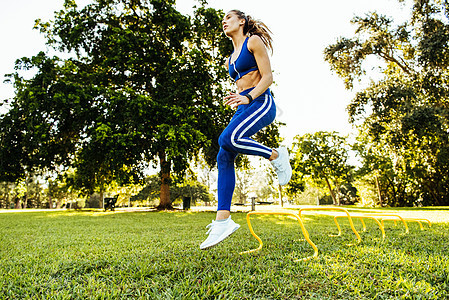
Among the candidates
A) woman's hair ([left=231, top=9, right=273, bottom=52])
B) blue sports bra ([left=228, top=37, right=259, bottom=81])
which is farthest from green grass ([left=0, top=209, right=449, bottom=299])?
woman's hair ([left=231, top=9, right=273, bottom=52])

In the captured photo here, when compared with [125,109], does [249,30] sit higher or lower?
lower

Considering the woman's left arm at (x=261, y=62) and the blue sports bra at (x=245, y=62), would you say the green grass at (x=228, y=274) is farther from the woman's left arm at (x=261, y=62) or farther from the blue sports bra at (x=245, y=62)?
the blue sports bra at (x=245, y=62)

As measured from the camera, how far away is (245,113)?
2.47 meters

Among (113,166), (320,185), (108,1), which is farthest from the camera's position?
(320,185)

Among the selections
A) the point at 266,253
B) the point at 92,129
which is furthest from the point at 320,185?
the point at 266,253

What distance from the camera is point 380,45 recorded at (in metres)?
16.6

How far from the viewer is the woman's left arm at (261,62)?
2.42 metres

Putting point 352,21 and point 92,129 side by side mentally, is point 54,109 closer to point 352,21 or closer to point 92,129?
point 92,129

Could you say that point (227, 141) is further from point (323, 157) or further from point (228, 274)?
point (323, 157)

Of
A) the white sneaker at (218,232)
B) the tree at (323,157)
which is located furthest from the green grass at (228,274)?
the tree at (323,157)

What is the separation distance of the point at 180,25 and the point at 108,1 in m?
4.66

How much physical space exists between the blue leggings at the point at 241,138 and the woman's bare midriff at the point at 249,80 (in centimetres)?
8

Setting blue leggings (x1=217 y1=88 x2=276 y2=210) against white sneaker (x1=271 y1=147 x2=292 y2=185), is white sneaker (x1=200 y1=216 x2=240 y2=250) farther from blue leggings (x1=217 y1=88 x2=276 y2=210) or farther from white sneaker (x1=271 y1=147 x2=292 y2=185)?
white sneaker (x1=271 y1=147 x2=292 y2=185)

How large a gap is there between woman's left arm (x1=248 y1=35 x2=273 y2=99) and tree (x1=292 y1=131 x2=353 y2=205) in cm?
2736
